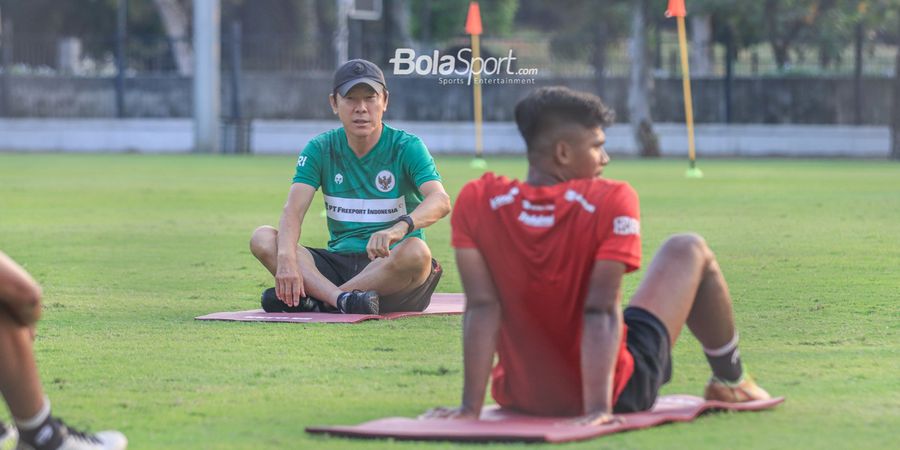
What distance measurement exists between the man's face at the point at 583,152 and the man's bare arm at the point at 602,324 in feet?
1.13

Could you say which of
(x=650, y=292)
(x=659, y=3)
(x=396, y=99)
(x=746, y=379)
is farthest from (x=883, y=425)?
(x=396, y=99)

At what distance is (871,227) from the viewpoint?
16.8m

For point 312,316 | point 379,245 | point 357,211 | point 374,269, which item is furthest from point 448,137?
point 379,245

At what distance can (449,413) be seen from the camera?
5902 millimetres

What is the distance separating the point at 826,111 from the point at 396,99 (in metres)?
9.60

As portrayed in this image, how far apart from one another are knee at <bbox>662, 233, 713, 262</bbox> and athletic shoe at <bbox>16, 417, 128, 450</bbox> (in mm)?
1988

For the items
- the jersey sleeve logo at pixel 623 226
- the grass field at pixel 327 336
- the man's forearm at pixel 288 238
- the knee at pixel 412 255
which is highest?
the jersey sleeve logo at pixel 623 226

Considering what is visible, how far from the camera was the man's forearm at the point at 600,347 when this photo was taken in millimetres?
5555

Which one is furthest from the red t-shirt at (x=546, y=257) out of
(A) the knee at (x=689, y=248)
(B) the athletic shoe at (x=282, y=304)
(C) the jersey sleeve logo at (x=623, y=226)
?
(B) the athletic shoe at (x=282, y=304)

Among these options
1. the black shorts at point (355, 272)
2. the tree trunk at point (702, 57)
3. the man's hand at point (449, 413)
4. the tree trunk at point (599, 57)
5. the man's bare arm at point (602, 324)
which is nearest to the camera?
the man's bare arm at point (602, 324)

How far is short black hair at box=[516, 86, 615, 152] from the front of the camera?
5676 millimetres

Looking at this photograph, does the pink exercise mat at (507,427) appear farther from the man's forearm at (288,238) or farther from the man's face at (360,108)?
the man's face at (360,108)

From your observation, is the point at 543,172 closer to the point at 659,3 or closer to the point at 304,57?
the point at 659,3

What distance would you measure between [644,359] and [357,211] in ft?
13.5
